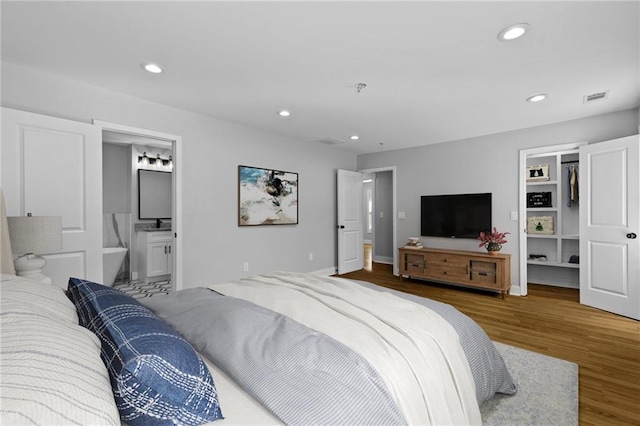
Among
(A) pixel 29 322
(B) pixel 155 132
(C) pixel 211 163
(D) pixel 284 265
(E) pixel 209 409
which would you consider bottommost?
(D) pixel 284 265

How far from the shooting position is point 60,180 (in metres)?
2.76

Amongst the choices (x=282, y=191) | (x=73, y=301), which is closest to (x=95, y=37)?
(x=73, y=301)

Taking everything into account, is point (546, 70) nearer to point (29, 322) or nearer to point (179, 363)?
point (179, 363)

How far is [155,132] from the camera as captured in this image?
11.6 feet

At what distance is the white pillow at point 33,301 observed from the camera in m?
0.95

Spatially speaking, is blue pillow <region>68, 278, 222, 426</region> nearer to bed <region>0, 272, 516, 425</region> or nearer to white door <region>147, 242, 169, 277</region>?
bed <region>0, 272, 516, 425</region>

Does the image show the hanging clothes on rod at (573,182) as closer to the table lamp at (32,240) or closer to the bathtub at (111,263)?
the table lamp at (32,240)

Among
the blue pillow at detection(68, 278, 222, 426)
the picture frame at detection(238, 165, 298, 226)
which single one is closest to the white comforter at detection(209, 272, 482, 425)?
the blue pillow at detection(68, 278, 222, 426)

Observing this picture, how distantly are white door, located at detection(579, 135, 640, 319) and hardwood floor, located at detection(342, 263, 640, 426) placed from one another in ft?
0.79

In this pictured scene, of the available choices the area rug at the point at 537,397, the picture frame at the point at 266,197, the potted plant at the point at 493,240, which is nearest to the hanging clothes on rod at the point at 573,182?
the potted plant at the point at 493,240

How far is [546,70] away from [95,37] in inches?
142

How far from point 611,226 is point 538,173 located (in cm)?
187

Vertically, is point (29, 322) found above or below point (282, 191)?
below

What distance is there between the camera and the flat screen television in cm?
495
